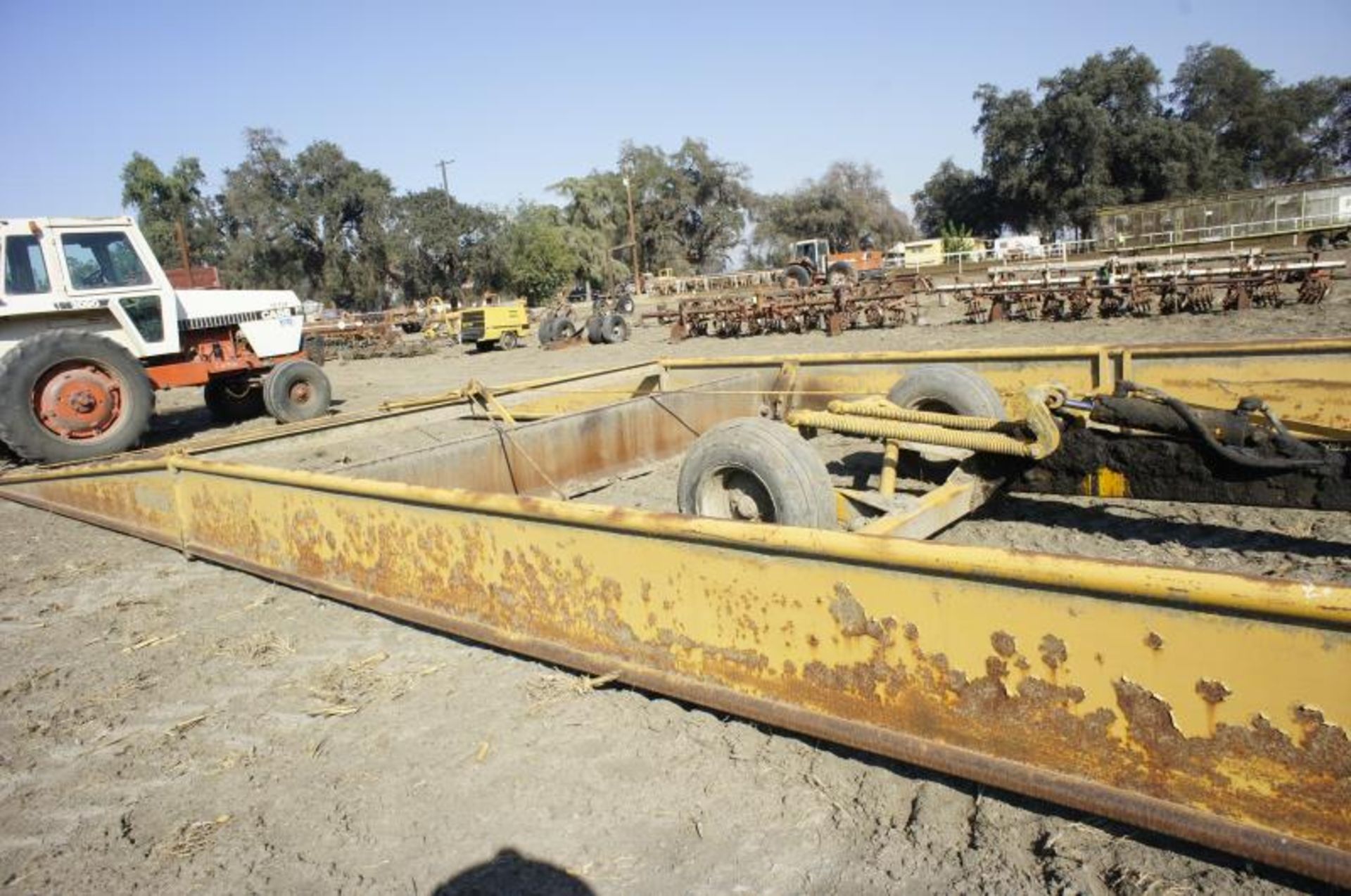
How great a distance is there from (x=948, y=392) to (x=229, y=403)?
10185mm

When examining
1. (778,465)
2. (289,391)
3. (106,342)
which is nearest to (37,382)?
(106,342)

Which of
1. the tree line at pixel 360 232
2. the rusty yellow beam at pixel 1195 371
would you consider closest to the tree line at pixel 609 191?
the tree line at pixel 360 232

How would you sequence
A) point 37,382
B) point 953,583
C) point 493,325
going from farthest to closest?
point 493,325, point 37,382, point 953,583

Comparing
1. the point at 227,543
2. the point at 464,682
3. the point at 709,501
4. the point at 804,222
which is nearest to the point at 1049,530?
the point at 709,501

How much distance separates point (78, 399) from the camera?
27.4ft

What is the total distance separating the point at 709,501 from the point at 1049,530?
1854 millimetres

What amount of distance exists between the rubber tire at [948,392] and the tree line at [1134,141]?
188 feet

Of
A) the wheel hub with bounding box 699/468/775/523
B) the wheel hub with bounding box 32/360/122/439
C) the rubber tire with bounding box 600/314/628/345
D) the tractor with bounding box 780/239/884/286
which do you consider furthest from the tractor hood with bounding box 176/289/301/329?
the tractor with bounding box 780/239/884/286

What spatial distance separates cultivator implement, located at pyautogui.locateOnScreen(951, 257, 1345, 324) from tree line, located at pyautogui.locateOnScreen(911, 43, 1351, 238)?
140 feet

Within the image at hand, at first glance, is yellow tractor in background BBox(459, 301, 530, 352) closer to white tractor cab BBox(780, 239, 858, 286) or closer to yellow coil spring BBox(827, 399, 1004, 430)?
white tractor cab BBox(780, 239, 858, 286)

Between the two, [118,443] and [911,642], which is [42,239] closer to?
[118,443]

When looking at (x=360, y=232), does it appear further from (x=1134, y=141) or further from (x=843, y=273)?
(x=1134, y=141)

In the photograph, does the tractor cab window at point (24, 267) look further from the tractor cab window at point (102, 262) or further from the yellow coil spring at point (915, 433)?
the yellow coil spring at point (915, 433)

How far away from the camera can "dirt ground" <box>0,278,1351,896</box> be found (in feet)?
6.63
